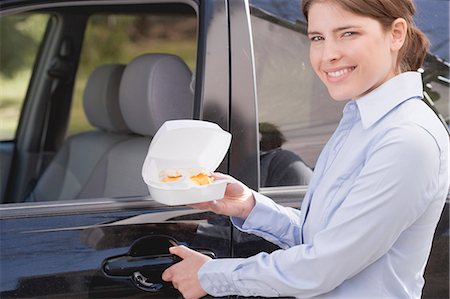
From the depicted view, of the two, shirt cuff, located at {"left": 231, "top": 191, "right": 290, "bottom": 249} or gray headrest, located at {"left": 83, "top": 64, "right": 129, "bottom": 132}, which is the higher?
gray headrest, located at {"left": 83, "top": 64, "right": 129, "bottom": 132}

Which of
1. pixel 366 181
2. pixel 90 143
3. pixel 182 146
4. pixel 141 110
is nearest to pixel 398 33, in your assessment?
pixel 366 181

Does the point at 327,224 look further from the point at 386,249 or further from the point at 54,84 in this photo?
the point at 54,84

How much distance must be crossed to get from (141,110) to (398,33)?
125 cm

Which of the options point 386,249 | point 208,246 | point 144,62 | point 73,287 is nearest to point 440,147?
point 386,249

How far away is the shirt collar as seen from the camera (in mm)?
1771

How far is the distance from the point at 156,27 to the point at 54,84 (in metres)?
5.66

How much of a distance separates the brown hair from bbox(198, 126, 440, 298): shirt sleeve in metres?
0.22

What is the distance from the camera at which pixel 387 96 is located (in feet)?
5.85

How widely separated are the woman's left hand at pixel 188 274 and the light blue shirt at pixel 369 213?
3 centimetres

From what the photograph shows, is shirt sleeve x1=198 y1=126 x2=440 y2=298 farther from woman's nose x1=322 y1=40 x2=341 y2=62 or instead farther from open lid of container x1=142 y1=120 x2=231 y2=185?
open lid of container x1=142 y1=120 x2=231 y2=185

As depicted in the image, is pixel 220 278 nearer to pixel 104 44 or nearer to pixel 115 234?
pixel 115 234

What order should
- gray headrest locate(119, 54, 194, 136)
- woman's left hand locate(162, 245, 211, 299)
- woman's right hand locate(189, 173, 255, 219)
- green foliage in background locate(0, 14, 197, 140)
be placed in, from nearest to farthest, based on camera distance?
woman's left hand locate(162, 245, 211, 299)
woman's right hand locate(189, 173, 255, 219)
gray headrest locate(119, 54, 194, 136)
green foliage in background locate(0, 14, 197, 140)

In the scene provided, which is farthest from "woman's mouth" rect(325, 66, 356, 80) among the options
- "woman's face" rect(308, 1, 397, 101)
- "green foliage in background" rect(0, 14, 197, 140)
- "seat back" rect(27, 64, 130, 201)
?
"green foliage in background" rect(0, 14, 197, 140)

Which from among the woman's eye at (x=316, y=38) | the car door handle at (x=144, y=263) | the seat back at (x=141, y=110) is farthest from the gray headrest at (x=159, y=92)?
the woman's eye at (x=316, y=38)
